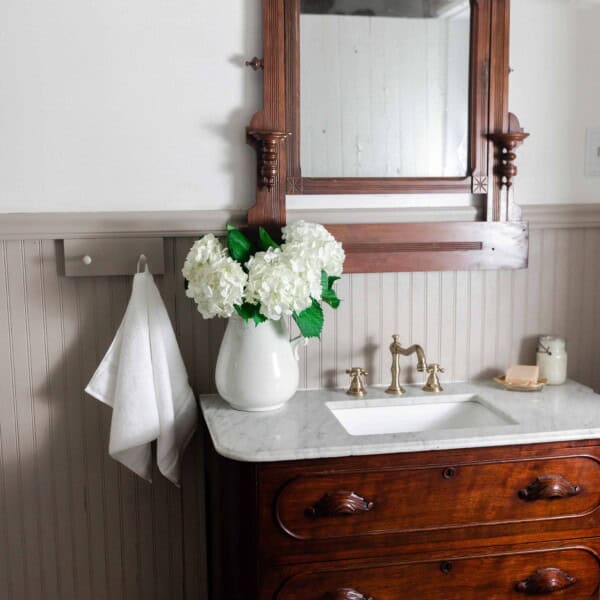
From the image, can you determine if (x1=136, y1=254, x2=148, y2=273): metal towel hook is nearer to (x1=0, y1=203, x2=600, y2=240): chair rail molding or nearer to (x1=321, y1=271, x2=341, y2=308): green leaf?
(x1=0, y1=203, x2=600, y2=240): chair rail molding

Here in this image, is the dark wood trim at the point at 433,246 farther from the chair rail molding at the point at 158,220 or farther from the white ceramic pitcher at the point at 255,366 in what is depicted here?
the white ceramic pitcher at the point at 255,366

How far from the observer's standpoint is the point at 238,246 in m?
1.85

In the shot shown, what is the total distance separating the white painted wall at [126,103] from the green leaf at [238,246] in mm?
221

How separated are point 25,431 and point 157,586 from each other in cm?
54

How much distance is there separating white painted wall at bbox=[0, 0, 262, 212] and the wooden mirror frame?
0.06 meters

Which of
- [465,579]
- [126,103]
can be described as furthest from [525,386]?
[126,103]

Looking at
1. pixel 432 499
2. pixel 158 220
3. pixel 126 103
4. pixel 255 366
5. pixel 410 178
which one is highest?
pixel 126 103

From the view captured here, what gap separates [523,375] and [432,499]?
1.82ft

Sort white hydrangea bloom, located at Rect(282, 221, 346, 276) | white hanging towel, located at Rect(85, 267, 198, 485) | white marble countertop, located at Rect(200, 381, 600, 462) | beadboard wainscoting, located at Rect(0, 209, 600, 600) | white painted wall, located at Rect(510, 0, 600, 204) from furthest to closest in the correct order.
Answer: white painted wall, located at Rect(510, 0, 600, 204) → beadboard wainscoting, located at Rect(0, 209, 600, 600) → white hanging towel, located at Rect(85, 267, 198, 485) → white hydrangea bloom, located at Rect(282, 221, 346, 276) → white marble countertop, located at Rect(200, 381, 600, 462)

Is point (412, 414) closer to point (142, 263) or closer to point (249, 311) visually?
point (249, 311)

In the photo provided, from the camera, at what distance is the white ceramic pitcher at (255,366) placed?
73.7 inches

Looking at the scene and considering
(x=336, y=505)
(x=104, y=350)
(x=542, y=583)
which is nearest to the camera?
(x=336, y=505)

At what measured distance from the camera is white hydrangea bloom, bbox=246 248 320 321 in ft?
5.70

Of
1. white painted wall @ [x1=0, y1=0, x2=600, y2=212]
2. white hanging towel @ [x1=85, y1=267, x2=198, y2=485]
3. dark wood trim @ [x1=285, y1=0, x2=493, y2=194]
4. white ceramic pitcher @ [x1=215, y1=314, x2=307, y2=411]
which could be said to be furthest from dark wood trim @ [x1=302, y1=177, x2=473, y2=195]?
white hanging towel @ [x1=85, y1=267, x2=198, y2=485]
